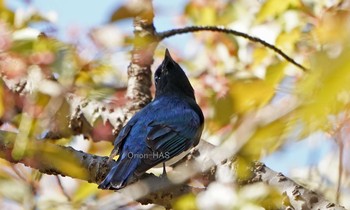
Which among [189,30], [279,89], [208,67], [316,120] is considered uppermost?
[208,67]

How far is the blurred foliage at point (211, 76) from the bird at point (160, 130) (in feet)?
0.48

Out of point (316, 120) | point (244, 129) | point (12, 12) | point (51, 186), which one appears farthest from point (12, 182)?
point (316, 120)

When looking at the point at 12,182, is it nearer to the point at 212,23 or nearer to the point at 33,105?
the point at 33,105

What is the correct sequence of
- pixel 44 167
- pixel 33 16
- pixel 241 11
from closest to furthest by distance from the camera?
pixel 44 167, pixel 33 16, pixel 241 11

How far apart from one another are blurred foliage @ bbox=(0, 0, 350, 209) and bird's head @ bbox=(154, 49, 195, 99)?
12 cm

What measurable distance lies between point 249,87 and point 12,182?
939 millimetres

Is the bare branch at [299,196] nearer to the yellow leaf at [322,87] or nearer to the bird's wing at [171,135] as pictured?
the bird's wing at [171,135]

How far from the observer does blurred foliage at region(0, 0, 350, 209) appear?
834mm

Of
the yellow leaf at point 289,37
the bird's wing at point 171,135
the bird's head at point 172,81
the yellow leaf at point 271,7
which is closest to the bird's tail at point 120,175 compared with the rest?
the bird's wing at point 171,135

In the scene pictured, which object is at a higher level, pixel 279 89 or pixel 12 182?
pixel 279 89

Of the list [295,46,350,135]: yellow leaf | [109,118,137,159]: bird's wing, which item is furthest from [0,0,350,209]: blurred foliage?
[109,118,137,159]: bird's wing

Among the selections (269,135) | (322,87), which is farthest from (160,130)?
(322,87)

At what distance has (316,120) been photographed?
2.60 ft

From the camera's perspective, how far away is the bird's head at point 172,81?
3.96 meters
